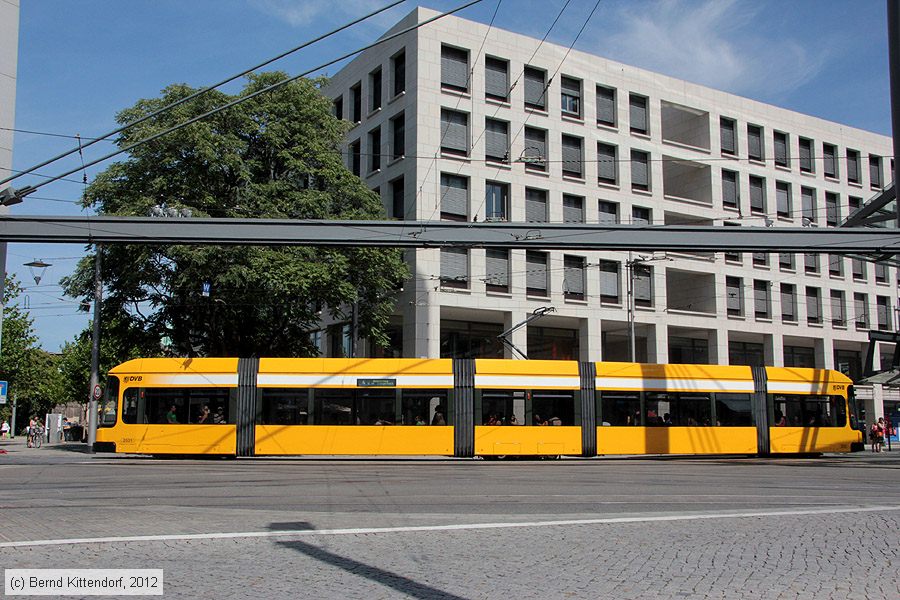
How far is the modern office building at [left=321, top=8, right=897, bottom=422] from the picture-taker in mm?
40094

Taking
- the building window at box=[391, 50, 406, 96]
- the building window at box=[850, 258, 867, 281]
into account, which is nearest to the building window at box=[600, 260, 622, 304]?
the building window at box=[391, 50, 406, 96]

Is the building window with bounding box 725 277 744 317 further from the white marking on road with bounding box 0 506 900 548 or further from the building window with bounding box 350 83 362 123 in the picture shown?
the white marking on road with bounding box 0 506 900 548

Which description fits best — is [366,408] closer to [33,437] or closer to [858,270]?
[33,437]

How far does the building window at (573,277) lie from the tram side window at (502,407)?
18.1 metres

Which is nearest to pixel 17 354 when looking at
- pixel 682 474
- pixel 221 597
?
pixel 682 474

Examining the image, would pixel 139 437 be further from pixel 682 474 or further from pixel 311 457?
pixel 682 474

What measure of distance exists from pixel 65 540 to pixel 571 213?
3722cm

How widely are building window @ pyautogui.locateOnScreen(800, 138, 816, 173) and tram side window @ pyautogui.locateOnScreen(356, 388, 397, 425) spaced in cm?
3842

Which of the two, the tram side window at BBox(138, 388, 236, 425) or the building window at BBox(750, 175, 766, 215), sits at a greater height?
the building window at BBox(750, 175, 766, 215)

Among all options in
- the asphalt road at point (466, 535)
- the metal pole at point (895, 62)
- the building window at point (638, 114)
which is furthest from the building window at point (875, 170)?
the asphalt road at point (466, 535)

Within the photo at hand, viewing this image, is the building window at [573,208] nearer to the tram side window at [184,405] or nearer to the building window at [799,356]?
the building window at [799,356]

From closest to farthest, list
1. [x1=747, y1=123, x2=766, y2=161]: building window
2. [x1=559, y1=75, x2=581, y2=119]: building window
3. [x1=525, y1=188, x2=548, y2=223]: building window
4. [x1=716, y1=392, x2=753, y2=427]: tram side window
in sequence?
[x1=716, y1=392, x2=753, y2=427]: tram side window → [x1=525, y1=188, x2=548, y2=223]: building window → [x1=559, y1=75, x2=581, y2=119]: building window → [x1=747, y1=123, x2=766, y2=161]: building window

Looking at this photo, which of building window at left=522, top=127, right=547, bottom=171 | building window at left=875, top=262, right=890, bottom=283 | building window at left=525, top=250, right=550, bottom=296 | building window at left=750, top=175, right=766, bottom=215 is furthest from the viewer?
building window at left=875, top=262, right=890, bottom=283

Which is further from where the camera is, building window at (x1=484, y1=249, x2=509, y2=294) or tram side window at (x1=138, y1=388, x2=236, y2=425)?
building window at (x1=484, y1=249, x2=509, y2=294)
